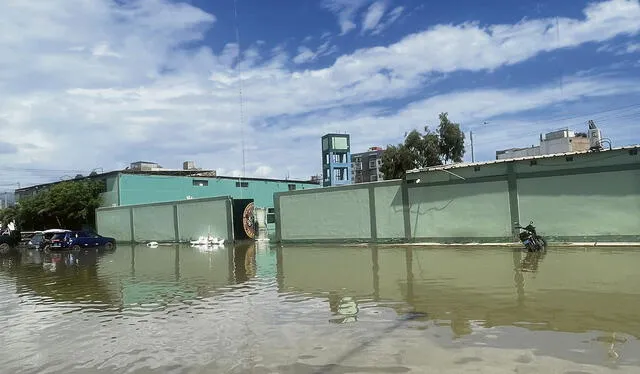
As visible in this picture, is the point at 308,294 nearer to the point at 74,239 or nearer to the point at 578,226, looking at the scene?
the point at 578,226

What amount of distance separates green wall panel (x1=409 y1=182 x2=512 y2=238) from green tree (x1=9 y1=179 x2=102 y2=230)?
3460cm

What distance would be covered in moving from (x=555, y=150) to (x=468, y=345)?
140ft

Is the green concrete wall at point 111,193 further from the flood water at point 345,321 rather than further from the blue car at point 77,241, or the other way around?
the flood water at point 345,321

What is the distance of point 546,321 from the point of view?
7891 millimetres

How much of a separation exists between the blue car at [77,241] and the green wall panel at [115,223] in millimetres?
4891

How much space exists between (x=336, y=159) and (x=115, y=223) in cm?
2436

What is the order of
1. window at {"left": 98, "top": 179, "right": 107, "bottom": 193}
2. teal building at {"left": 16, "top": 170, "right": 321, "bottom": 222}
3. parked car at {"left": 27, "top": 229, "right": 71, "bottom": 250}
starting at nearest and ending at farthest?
1. parked car at {"left": 27, "top": 229, "right": 71, "bottom": 250}
2. teal building at {"left": 16, "top": 170, "right": 321, "bottom": 222}
3. window at {"left": 98, "top": 179, "right": 107, "bottom": 193}

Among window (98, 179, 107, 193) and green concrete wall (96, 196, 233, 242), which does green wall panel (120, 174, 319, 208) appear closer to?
window (98, 179, 107, 193)

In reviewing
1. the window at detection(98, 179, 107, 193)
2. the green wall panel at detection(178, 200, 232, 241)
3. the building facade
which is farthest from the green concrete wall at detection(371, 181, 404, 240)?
the building facade

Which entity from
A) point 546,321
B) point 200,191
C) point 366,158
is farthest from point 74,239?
point 366,158

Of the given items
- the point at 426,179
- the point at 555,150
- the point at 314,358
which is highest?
the point at 555,150

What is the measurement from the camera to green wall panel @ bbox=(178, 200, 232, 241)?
34500 mm

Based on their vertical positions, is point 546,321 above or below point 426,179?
below

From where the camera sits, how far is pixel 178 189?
52.0 metres
